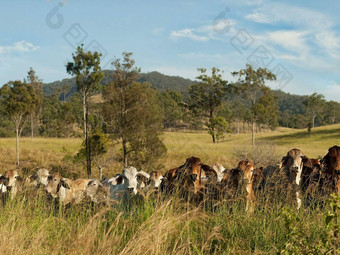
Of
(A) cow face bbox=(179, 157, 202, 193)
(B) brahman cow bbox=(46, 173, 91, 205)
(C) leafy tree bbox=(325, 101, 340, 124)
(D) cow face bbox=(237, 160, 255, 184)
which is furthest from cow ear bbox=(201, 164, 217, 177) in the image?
(C) leafy tree bbox=(325, 101, 340, 124)

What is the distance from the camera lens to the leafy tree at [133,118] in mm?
33969

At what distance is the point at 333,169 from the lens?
761cm

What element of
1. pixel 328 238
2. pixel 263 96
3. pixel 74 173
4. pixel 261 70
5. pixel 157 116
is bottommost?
pixel 74 173

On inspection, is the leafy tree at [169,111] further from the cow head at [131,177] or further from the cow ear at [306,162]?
the cow ear at [306,162]

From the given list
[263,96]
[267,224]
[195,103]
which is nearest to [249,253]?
[267,224]

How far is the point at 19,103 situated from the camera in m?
37.4

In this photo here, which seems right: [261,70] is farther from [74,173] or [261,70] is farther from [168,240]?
[168,240]

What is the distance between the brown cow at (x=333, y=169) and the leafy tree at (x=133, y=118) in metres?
26.3

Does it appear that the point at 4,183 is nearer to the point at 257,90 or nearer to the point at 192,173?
the point at 192,173

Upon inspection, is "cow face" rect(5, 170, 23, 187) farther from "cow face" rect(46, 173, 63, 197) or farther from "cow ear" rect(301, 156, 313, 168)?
"cow ear" rect(301, 156, 313, 168)

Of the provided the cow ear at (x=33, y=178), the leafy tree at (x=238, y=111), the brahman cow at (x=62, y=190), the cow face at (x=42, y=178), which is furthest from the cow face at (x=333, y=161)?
the leafy tree at (x=238, y=111)

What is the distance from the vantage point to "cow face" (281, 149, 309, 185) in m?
7.67

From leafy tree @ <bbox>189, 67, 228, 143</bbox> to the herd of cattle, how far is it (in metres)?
55.4

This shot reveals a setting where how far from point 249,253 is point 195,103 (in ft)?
208
